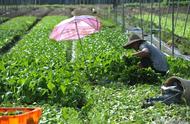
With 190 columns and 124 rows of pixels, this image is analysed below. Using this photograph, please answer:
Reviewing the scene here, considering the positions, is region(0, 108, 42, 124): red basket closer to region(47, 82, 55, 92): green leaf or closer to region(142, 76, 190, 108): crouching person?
region(142, 76, 190, 108): crouching person

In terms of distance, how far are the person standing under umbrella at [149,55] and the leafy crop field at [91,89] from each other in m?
0.22

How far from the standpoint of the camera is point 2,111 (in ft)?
21.6

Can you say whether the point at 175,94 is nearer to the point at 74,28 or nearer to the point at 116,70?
the point at 116,70

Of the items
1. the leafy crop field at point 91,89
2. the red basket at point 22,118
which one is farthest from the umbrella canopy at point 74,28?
the red basket at point 22,118

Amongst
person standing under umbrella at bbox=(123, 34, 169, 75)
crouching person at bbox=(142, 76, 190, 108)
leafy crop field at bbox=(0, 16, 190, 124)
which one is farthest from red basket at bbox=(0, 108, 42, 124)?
person standing under umbrella at bbox=(123, 34, 169, 75)

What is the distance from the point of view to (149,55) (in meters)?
10.4

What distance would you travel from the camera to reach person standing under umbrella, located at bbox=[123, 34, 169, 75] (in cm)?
1036

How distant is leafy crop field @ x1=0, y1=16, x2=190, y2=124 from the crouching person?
0.51 feet

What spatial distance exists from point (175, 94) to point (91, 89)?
7.39ft

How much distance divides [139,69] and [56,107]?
2.88 m

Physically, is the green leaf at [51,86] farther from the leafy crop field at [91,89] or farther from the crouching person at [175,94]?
the crouching person at [175,94]

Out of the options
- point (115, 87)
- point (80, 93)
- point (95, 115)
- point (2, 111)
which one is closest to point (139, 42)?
point (115, 87)

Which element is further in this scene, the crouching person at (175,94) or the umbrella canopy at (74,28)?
the umbrella canopy at (74,28)

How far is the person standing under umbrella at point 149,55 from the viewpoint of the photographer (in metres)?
10.4
